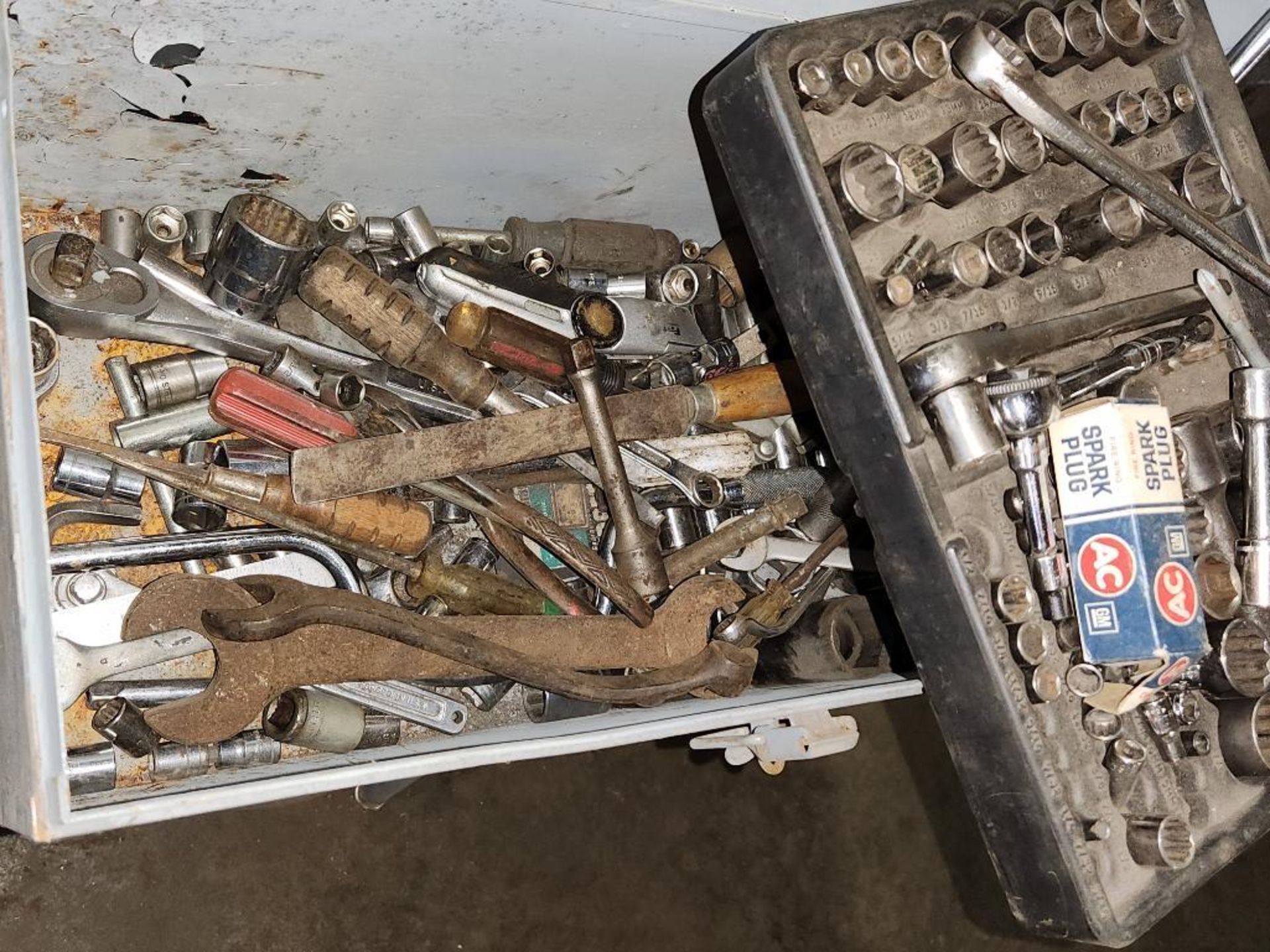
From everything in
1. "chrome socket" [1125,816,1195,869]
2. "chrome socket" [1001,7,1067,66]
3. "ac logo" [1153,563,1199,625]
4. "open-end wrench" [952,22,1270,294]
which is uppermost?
"chrome socket" [1001,7,1067,66]

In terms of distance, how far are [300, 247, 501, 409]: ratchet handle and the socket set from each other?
345 millimetres

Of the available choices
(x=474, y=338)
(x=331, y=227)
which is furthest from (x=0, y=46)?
(x=474, y=338)

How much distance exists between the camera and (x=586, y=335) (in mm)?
1210

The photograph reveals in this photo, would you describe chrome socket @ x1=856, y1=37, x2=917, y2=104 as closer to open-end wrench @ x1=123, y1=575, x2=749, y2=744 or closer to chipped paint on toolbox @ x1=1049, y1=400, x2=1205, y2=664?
chipped paint on toolbox @ x1=1049, y1=400, x2=1205, y2=664

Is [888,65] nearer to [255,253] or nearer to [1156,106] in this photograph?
[1156,106]

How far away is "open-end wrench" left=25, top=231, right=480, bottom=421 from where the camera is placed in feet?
3.27

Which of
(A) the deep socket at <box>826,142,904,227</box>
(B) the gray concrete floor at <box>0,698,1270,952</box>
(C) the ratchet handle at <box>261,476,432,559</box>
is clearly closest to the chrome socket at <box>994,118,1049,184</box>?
(A) the deep socket at <box>826,142,904,227</box>

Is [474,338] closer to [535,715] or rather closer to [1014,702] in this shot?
[535,715]

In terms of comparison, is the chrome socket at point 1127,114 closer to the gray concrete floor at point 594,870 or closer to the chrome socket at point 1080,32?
the chrome socket at point 1080,32

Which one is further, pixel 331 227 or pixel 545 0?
pixel 331 227

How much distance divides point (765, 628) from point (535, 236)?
513mm

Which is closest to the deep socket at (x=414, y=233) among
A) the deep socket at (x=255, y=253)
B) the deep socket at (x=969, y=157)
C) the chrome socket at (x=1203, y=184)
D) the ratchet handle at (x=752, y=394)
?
the deep socket at (x=255, y=253)

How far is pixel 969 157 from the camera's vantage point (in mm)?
930

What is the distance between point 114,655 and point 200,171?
49cm
